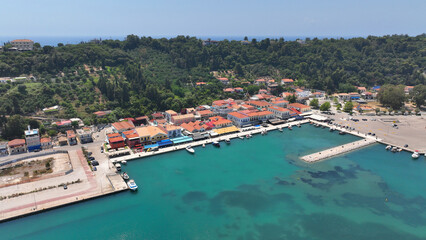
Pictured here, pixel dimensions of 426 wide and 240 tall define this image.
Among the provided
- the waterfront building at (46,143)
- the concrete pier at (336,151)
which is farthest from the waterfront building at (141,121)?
the concrete pier at (336,151)

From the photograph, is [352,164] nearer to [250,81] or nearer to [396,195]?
[396,195]

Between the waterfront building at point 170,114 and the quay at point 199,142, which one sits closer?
the quay at point 199,142

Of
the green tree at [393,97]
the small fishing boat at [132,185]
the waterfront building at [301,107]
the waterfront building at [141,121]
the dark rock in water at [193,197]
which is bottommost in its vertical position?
the dark rock in water at [193,197]

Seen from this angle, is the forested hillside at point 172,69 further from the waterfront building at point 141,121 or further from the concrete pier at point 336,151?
the concrete pier at point 336,151

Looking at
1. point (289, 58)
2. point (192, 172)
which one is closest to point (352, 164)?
point (192, 172)

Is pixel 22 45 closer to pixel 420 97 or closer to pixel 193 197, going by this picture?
pixel 193 197

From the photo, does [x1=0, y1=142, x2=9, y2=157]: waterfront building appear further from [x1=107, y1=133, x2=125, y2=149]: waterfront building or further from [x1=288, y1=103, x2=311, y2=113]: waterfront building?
[x1=288, y1=103, x2=311, y2=113]: waterfront building
